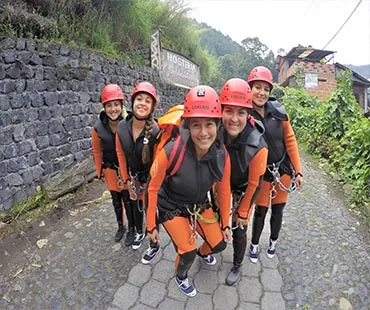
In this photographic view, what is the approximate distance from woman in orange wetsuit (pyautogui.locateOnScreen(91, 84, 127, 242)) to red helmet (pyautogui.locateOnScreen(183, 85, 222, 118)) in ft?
4.07

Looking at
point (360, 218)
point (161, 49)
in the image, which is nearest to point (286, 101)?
point (161, 49)

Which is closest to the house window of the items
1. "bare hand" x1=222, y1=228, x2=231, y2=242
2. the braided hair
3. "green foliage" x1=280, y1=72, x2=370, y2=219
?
"green foliage" x1=280, y1=72, x2=370, y2=219

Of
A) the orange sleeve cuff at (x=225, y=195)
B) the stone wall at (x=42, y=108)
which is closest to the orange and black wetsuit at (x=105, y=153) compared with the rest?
the orange sleeve cuff at (x=225, y=195)

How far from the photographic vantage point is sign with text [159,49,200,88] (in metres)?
8.71

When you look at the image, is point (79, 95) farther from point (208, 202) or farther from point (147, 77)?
point (208, 202)

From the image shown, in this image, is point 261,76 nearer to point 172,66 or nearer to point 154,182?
point 154,182

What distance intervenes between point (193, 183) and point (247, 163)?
0.46m

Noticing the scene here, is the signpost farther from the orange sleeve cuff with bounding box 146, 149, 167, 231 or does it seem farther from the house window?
the house window

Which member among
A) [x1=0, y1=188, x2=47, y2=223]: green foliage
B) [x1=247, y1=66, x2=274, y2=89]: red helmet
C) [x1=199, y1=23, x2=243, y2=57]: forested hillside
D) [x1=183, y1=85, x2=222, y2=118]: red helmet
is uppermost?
[x1=199, y1=23, x2=243, y2=57]: forested hillside

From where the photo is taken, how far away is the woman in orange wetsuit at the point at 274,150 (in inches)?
107

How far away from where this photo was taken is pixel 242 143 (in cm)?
246

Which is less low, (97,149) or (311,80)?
(311,80)

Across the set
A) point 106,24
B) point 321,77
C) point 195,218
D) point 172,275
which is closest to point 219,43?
point 321,77

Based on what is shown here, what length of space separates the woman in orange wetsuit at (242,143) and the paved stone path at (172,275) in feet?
2.50
